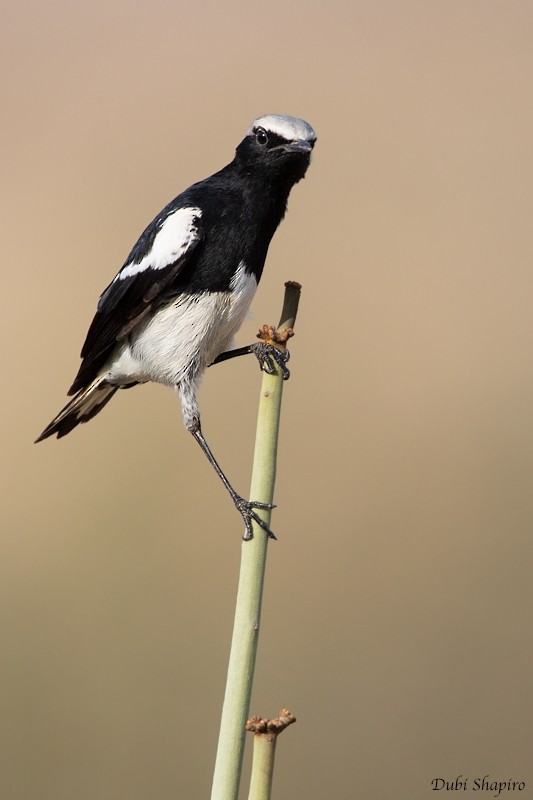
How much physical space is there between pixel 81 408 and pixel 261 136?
3.28ft

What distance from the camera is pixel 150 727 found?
12.5 feet

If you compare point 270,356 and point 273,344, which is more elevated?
point 270,356

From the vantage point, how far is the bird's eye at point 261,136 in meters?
2.75

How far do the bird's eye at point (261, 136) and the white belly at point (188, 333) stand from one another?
1.21ft

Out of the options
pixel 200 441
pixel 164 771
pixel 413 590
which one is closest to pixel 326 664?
pixel 413 590

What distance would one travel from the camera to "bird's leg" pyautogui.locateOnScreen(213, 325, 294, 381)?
1.68m

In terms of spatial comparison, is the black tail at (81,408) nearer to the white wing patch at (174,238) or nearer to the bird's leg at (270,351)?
the bird's leg at (270,351)

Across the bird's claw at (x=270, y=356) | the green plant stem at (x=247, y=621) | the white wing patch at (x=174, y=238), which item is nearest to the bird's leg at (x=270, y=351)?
the bird's claw at (x=270, y=356)

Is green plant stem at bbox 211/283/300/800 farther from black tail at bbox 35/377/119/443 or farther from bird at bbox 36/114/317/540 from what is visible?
black tail at bbox 35/377/119/443

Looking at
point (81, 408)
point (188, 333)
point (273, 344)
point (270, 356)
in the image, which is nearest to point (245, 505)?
point (270, 356)

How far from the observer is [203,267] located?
275 cm

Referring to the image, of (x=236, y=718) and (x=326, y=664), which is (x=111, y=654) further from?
(x=236, y=718)

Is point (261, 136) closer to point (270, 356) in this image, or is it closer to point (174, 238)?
point (174, 238)

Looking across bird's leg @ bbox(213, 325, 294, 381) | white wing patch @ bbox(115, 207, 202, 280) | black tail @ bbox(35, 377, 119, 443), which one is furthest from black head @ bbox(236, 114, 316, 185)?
black tail @ bbox(35, 377, 119, 443)
